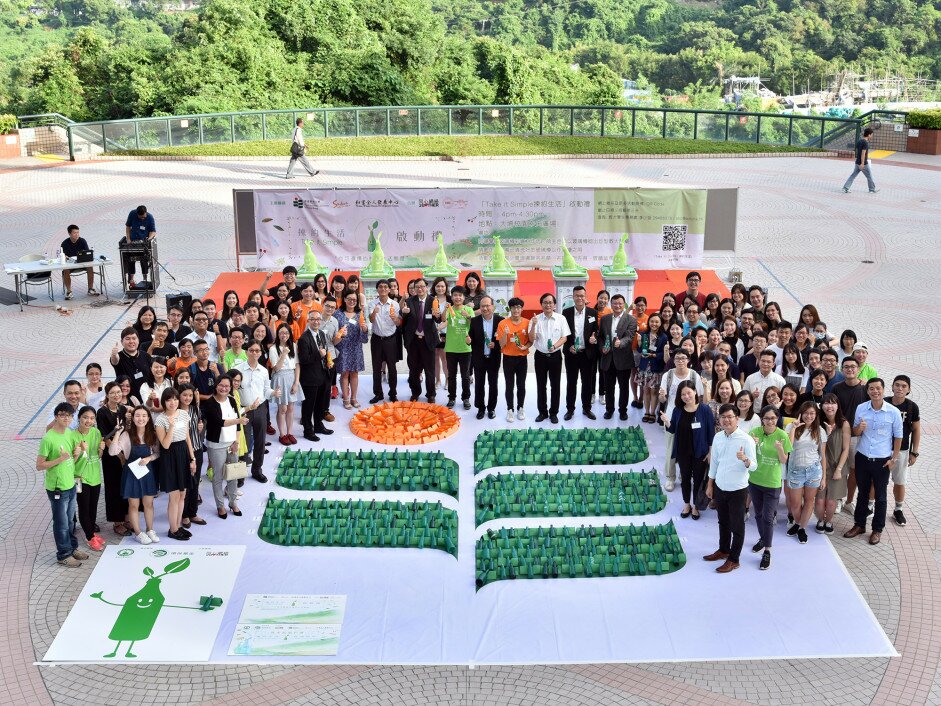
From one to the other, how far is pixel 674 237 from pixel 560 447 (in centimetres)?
708

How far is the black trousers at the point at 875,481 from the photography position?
1033cm

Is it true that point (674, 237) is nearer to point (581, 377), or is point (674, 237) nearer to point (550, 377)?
point (581, 377)

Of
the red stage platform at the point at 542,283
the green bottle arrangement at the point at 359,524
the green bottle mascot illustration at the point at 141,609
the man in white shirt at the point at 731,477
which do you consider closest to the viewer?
the green bottle mascot illustration at the point at 141,609

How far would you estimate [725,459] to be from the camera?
966 centimetres

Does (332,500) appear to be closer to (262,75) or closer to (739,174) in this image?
(739,174)

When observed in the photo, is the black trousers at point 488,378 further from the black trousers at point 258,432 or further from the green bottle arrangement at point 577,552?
the green bottle arrangement at point 577,552

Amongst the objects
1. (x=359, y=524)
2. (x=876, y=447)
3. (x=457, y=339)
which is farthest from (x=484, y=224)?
(x=876, y=447)

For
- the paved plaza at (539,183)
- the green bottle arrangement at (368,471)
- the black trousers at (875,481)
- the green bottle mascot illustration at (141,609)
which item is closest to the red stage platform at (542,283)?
the paved plaza at (539,183)

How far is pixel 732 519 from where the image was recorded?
9.84 m

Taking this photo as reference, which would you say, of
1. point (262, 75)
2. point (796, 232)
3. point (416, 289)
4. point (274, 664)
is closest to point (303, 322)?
point (416, 289)

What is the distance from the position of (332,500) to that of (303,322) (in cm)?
270

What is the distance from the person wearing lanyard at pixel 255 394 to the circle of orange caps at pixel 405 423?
149 centimetres

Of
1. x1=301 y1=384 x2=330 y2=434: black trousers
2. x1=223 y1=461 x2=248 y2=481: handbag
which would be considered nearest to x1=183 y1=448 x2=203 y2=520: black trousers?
x1=223 y1=461 x2=248 y2=481: handbag

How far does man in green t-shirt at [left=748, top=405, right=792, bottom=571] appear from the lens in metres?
9.65
